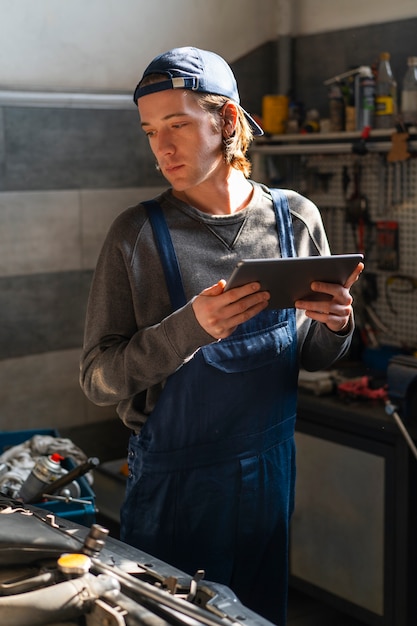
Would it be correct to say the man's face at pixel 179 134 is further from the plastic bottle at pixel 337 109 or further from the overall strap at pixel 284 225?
the plastic bottle at pixel 337 109

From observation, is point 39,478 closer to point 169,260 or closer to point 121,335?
point 121,335

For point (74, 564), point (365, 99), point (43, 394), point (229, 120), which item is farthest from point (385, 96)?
point (74, 564)

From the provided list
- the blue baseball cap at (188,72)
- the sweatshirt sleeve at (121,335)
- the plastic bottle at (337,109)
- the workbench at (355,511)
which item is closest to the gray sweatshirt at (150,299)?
the sweatshirt sleeve at (121,335)

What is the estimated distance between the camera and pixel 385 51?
3744mm

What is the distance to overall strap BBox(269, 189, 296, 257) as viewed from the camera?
2.10 metres

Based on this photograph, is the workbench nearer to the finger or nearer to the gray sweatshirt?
the gray sweatshirt

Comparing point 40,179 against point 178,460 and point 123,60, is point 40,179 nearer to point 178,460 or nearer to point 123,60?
point 123,60

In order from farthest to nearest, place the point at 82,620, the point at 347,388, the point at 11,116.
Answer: the point at 11,116 → the point at 347,388 → the point at 82,620

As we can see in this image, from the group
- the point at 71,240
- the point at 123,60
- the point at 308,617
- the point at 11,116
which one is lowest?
the point at 308,617

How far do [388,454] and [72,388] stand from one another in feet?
4.63

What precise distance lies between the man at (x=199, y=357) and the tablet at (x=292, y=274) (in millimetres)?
42

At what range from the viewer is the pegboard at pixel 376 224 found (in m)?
3.66

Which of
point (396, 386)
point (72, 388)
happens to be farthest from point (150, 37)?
point (396, 386)

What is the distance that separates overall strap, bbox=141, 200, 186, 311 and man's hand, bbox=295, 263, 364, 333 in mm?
256
